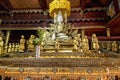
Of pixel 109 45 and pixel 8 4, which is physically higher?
pixel 8 4

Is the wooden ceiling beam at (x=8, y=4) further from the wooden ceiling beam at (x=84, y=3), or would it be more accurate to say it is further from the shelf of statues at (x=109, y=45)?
the shelf of statues at (x=109, y=45)

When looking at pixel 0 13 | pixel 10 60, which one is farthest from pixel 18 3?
pixel 10 60

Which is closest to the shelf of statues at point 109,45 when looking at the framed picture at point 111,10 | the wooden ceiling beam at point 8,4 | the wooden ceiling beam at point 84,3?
the framed picture at point 111,10

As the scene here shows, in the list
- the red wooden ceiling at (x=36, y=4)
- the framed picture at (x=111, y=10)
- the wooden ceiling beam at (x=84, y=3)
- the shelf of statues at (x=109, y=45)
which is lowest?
the shelf of statues at (x=109, y=45)

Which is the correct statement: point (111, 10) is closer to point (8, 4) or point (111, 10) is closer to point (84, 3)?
point (84, 3)

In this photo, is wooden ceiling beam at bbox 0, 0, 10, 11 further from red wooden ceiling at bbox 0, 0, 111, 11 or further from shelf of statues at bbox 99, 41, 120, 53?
shelf of statues at bbox 99, 41, 120, 53

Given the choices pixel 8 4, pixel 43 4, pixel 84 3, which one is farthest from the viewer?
pixel 8 4

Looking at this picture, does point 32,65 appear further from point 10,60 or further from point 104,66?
point 104,66

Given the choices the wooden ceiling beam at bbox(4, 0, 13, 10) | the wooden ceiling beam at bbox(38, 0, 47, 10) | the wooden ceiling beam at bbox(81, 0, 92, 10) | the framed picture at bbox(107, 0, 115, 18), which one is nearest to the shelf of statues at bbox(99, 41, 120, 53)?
the framed picture at bbox(107, 0, 115, 18)

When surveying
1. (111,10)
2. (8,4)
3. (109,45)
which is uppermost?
(8,4)

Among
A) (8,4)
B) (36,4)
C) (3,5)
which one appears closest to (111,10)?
(36,4)

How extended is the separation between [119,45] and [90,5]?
195cm

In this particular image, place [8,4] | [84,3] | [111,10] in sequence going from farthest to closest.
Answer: [8,4]
[84,3]
[111,10]

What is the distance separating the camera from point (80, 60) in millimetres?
2660
